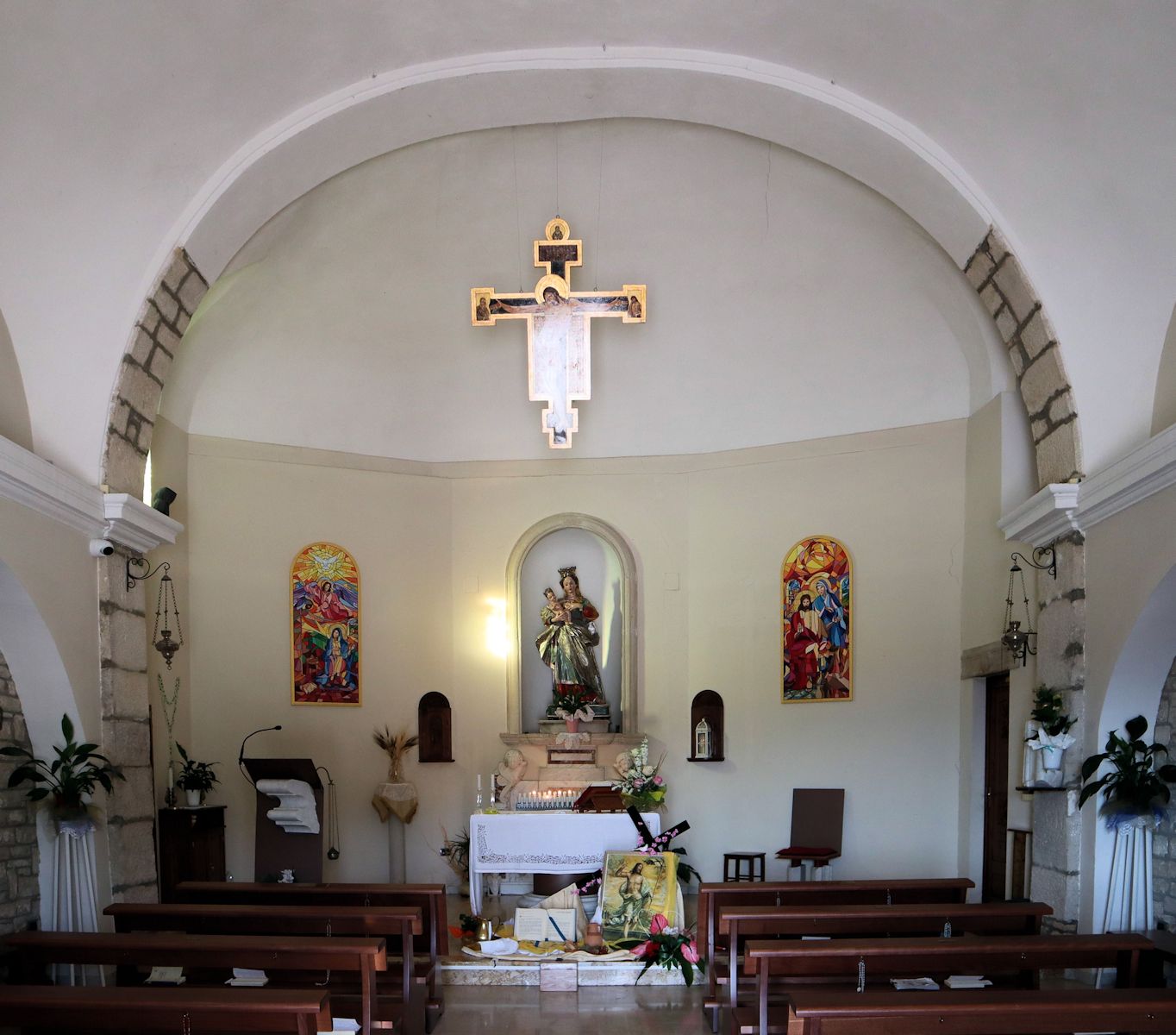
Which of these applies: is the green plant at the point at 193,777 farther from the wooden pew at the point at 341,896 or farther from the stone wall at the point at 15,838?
the stone wall at the point at 15,838

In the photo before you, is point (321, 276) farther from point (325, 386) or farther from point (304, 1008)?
point (304, 1008)

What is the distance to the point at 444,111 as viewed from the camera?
8102 millimetres

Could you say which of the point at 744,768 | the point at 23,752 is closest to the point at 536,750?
the point at 744,768

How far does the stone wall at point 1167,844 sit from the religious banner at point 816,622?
11.0 feet

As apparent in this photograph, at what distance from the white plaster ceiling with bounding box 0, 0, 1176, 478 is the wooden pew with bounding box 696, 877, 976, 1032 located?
2.76 m

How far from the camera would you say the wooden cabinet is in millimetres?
8617

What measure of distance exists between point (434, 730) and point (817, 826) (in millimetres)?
3444

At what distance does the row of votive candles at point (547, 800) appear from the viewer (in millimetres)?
9586

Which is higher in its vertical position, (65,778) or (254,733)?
(65,778)

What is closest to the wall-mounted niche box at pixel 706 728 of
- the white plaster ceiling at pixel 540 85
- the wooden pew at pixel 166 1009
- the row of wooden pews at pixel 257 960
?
the row of wooden pews at pixel 257 960

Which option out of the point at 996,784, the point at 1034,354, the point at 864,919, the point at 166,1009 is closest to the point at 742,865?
the point at 996,784

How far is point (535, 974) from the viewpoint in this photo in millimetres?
7375

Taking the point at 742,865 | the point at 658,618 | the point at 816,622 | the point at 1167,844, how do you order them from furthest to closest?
the point at 658,618
the point at 742,865
the point at 816,622
the point at 1167,844

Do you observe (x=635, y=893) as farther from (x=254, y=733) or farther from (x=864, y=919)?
(x=254, y=733)
